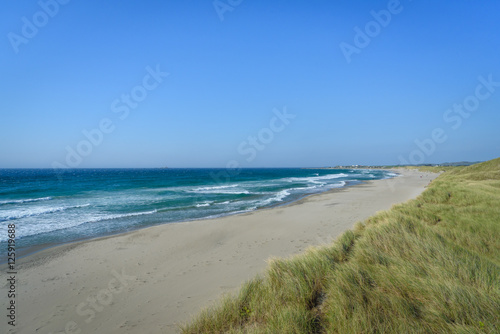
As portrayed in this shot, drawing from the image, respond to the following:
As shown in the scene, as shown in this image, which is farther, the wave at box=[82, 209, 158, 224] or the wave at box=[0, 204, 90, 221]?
the wave at box=[0, 204, 90, 221]

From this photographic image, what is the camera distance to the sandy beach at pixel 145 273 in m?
5.20

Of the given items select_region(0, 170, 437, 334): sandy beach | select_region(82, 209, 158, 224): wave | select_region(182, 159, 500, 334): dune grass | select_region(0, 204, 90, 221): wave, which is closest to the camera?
select_region(182, 159, 500, 334): dune grass

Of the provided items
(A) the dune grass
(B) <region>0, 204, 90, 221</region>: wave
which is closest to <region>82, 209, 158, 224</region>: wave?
(B) <region>0, 204, 90, 221</region>: wave

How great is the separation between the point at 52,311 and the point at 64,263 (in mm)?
3706

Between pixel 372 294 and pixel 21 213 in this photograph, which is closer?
pixel 372 294

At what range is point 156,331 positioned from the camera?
461 cm

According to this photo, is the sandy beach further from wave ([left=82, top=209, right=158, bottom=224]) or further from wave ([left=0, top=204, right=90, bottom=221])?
wave ([left=0, top=204, right=90, bottom=221])

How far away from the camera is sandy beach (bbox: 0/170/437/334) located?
17.0 ft

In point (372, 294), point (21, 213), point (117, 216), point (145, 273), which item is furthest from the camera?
point (21, 213)

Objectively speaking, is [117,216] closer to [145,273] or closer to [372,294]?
[145,273]

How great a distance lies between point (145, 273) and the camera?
7617 mm

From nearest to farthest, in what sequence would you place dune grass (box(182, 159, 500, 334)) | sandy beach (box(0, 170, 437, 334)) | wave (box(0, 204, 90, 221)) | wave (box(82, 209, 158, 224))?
dune grass (box(182, 159, 500, 334))
sandy beach (box(0, 170, 437, 334))
wave (box(82, 209, 158, 224))
wave (box(0, 204, 90, 221))

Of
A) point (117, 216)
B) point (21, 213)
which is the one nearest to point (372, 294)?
point (117, 216)

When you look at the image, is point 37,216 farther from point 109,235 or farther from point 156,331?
point 156,331
